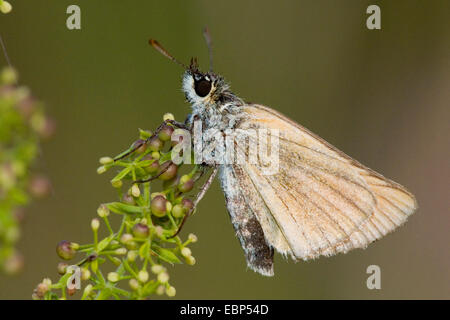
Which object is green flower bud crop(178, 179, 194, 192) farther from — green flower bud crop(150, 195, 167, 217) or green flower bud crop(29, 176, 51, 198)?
green flower bud crop(29, 176, 51, 198)

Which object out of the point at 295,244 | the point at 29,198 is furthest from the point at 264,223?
the point at 29,198

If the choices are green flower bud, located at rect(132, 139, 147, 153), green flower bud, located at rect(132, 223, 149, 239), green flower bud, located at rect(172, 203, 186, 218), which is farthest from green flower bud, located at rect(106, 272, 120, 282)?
green flower bud, located at rect(132, 139, 147, 153)

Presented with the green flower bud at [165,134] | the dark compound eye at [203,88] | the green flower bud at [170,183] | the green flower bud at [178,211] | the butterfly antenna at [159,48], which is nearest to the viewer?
the green flower bud at [178,211]

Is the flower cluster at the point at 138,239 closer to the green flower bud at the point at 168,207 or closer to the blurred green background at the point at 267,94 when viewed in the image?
the green flower bud at the point at 168,207

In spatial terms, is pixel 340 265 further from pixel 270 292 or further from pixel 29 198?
pixel 29 198

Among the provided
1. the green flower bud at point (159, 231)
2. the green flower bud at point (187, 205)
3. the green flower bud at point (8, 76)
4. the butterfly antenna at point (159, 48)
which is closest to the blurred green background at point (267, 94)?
the butterfly antenna at point (159, 48)
